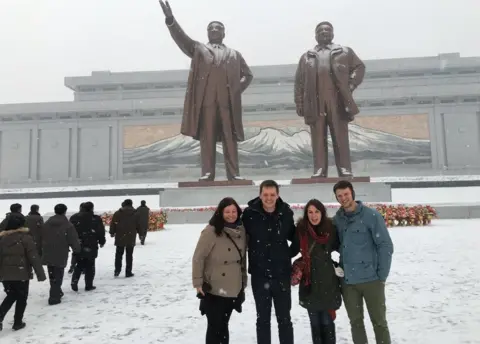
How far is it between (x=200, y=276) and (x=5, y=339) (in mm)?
1782

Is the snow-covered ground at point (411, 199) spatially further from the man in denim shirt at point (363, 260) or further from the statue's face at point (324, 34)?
the man in denim shirt at point (363, 260)

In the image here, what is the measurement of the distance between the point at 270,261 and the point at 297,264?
158 millimetres

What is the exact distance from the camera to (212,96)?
10.7 meters

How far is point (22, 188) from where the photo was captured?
25516mm

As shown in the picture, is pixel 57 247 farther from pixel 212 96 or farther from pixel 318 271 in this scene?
pixel 212 96

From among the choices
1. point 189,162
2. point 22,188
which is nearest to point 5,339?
point 189,162

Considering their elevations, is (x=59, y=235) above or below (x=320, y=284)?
above

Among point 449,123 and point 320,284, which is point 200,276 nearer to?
point 320,284

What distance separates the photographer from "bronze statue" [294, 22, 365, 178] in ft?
34.8

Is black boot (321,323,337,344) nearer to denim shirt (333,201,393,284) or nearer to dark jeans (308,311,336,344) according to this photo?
dark jeans (308,311,336,344)

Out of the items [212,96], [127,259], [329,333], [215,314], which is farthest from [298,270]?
[212,96]

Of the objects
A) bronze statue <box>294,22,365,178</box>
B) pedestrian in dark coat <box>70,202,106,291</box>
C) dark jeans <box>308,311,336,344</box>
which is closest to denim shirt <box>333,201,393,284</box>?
dark jeans <box>308,311,336,344</box>

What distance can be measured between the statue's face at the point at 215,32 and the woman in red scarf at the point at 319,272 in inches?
382

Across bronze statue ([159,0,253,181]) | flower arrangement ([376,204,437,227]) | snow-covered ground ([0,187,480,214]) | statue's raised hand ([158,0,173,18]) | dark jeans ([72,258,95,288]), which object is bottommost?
dark jeans ([72,258,95,288])
